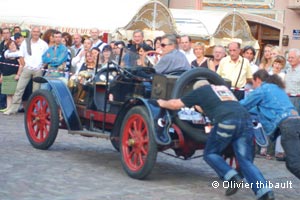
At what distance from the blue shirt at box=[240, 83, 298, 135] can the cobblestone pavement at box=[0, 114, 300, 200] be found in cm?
84

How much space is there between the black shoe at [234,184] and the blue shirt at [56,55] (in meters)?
7.47

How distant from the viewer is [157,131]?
880 cm

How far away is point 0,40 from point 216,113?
11.0 meters

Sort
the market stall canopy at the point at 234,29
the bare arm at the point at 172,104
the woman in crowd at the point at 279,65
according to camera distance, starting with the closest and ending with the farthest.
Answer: the bare arm at the point at 172,104 < the woman in crowd at the point at 279,65 < the market stall canopy at the point at 234,29

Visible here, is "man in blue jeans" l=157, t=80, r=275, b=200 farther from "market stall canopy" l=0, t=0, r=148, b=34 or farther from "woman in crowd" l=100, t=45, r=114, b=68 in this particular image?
"market stall canopy" l=0, t=0, r=148, b=34

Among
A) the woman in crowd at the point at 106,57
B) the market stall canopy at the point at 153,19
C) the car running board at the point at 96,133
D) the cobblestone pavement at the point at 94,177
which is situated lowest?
the cobblestone pavement at the point at 94,177

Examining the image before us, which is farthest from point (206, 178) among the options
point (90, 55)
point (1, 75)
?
point (1, 75)

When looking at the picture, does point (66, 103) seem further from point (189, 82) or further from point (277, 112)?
point (277, 112)

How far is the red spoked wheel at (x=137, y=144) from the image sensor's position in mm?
8875

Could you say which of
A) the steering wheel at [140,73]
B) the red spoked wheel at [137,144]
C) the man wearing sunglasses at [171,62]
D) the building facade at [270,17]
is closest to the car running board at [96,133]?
the red spoked wheel at [137,144]

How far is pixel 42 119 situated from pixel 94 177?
6.78 ft

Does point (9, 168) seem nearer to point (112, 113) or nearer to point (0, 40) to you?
point (112, 113)

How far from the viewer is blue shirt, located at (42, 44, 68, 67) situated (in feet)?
50.2

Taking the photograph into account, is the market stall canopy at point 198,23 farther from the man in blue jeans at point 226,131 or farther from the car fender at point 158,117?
the man in blue jeans at point 226,131
